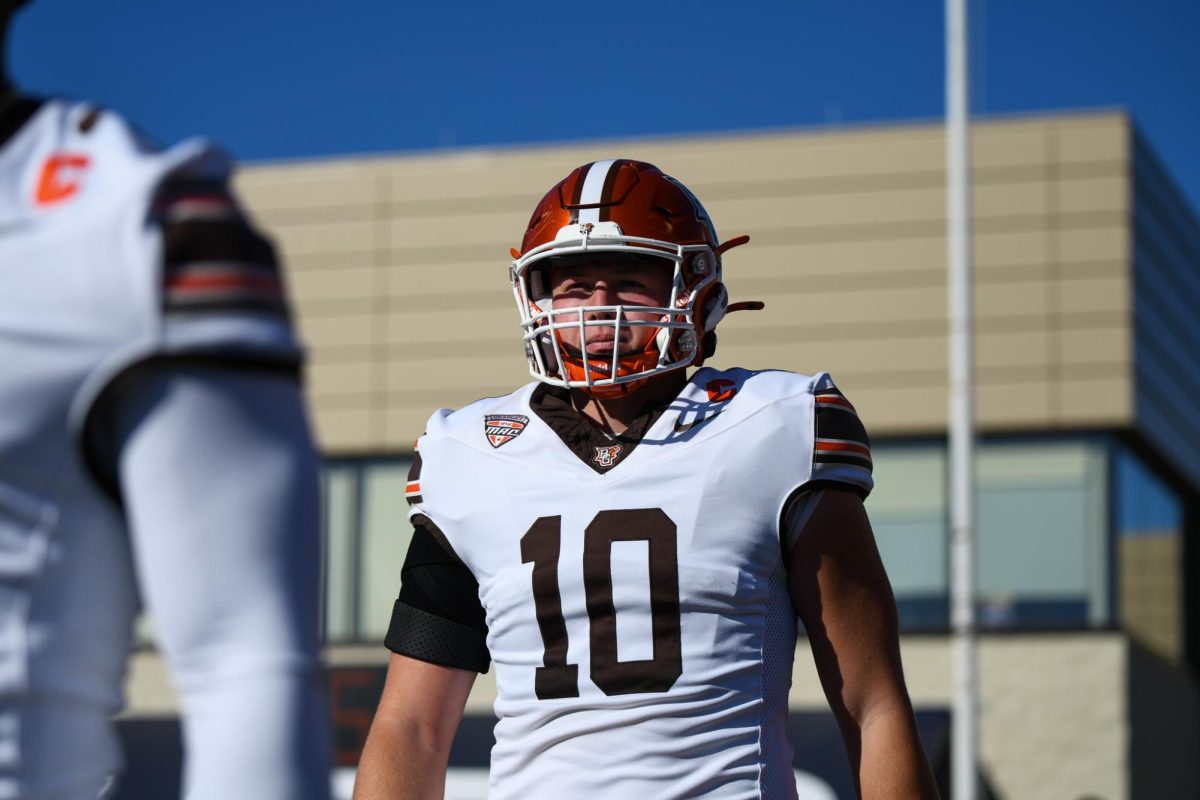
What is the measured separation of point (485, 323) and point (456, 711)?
14.2 m

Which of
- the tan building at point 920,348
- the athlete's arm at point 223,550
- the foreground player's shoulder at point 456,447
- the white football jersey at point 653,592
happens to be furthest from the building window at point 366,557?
the athlete's arm at point 223,550

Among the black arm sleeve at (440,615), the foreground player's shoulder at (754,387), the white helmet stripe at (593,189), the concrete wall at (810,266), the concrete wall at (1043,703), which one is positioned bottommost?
the concrete wall at (1043,703)

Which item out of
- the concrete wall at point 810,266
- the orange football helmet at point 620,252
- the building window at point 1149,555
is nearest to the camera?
the orange football helmet at point 620,252

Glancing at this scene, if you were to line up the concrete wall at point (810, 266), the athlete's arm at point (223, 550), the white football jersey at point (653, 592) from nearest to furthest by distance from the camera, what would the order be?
the athlete's arm at point (223, 550)
the white football jersey at point (653, 592)
the concrete wall at point (810, 266)

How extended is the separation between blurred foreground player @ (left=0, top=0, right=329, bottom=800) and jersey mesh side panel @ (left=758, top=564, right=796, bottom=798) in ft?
4.76

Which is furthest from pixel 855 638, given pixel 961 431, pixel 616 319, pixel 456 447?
pixel 961 431

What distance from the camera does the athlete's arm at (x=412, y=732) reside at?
309 centimetres

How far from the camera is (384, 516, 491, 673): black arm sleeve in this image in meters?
3.19

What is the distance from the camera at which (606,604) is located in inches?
117

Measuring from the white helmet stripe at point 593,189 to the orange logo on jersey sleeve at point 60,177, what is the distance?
5.45 feet

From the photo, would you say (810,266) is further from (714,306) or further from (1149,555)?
(714,306)

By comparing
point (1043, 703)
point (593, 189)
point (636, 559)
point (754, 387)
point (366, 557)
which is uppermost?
point (593, 189)

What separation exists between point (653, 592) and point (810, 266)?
46.0 ft

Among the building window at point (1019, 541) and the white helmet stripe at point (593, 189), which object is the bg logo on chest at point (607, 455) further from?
the building window at point (1019, 541)
